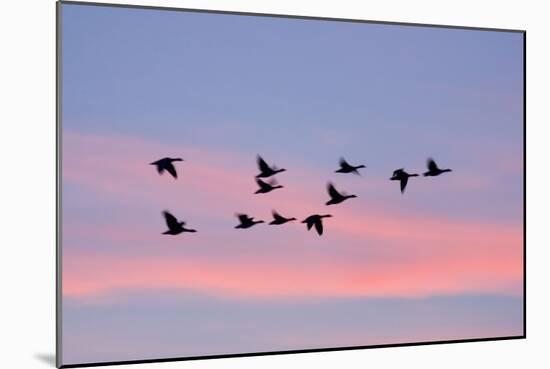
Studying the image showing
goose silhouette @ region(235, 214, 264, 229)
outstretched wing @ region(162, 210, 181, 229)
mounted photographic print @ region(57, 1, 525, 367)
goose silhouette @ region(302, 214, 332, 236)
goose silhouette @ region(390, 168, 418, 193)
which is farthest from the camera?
goose silhouette @ region(390, 168, 418, 193)

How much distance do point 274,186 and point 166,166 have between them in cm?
66

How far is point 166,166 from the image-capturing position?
6.06 m

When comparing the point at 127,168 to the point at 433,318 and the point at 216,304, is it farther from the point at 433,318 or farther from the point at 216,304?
the point at 433,318

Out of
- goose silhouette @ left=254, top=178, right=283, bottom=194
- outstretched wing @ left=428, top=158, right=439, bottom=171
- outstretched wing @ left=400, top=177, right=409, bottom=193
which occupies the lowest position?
goose silhouette @ left=254, top=178, right=283, bottom=194

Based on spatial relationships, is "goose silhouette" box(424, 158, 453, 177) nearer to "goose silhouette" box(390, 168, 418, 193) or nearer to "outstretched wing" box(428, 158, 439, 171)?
"outstretched wing" box(428, 158, 439, 171)

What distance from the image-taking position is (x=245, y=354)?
6246 millimetres

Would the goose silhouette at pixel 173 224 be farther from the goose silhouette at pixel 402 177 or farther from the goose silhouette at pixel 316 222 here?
the goose silhouette at pixel 402 177

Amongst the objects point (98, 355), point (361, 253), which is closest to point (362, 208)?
point (361, 253)

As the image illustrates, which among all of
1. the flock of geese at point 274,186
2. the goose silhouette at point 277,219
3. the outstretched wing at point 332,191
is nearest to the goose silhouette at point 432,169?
the flock of geese at point 274,186

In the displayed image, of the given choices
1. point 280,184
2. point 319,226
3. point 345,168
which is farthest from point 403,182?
point 280,184

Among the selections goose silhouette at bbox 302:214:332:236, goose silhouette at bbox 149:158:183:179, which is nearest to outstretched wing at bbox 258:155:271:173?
goose silhouette at bbox 302:214:332:236

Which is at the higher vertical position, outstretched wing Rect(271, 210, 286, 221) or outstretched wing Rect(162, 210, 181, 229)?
outstretched wing Rect(271, 210, 286, 221)

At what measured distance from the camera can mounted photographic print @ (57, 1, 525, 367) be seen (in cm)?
595

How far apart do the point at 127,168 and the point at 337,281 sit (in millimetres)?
1428
